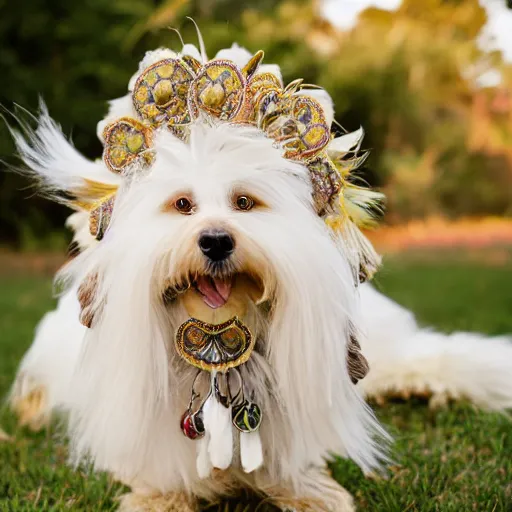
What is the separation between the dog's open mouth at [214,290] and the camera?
69.9 inches

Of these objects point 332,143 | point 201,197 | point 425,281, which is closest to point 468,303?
point 425,281

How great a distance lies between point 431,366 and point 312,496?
1109 mm

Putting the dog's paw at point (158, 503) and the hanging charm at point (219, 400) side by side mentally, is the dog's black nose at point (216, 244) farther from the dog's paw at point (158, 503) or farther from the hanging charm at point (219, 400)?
the dog's paw at point (158, 503)

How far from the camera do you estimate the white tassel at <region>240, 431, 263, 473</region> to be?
6.24 ft

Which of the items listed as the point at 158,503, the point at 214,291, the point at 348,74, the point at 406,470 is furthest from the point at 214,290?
the point at 348,74

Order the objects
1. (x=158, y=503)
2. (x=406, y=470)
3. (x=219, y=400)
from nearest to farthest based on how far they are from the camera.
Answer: (x=219, y=400) < (x=158, y=503) < (x=406, y=470)

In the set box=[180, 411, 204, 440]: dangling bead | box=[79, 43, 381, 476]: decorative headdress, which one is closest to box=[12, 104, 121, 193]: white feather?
box=[79, 43, 381, 476]: decorative headdress

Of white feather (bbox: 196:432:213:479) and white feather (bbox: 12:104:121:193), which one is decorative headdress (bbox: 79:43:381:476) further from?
white feather (bbox: 12:104:121:193)

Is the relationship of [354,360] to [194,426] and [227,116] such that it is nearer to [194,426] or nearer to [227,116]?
[194,426]

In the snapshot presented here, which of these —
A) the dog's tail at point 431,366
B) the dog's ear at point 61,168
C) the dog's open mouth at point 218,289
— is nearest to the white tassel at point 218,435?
the dog's open mouth at point 218,289

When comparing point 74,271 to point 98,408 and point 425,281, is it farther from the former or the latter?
point 425,281

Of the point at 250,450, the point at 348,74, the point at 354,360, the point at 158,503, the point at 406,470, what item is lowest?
the point at 158,503

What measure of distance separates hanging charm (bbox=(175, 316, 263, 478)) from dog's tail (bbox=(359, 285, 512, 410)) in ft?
3.58

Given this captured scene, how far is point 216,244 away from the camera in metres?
1.65
